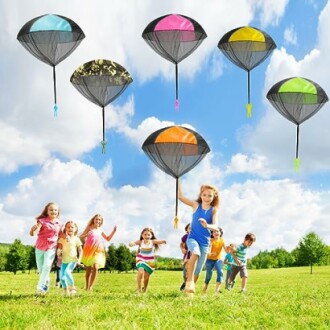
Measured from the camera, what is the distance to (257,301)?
11977 millimetres

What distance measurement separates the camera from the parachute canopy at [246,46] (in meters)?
25.7

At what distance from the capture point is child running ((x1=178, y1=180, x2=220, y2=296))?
490 inches

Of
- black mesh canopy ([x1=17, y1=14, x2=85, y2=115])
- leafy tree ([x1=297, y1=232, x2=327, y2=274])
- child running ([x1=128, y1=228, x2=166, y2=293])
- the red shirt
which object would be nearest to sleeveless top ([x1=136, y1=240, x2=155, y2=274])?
child running ([x1=128, y1=228, x2=166, y2=293])

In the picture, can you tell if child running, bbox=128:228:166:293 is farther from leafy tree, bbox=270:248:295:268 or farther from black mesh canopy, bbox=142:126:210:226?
leafy tree, bbox=270:248:295:268

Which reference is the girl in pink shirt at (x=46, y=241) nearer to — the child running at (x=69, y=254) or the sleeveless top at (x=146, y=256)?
the child running at (x=69, y=254)

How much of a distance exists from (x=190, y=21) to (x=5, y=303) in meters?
15.9

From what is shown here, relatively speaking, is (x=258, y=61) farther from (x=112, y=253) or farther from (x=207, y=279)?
(x=112, y=253)

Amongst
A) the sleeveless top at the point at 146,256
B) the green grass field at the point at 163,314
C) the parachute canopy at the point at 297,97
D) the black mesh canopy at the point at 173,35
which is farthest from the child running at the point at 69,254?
the black mesh canopy at the point at 173,35

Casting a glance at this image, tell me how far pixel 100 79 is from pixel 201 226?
12.8 metres

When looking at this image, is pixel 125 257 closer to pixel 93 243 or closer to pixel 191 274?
pixel 93 243

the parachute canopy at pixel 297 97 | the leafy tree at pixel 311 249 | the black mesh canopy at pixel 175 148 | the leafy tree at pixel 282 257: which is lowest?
the leafy tree at pixel 282 257

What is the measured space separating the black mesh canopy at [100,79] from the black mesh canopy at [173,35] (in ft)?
5.61

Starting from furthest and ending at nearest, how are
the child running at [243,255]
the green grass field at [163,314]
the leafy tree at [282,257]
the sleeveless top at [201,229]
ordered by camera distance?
the leafy tree at [282,257] → the child running at [243,255] → the sleeveless top at [201,229] → the green grass field at [163,314]

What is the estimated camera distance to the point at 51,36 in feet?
76.3
